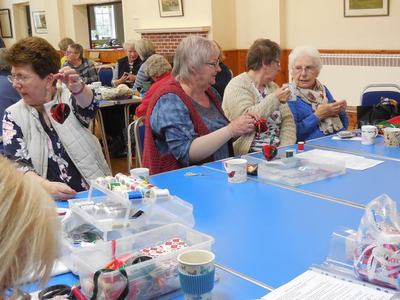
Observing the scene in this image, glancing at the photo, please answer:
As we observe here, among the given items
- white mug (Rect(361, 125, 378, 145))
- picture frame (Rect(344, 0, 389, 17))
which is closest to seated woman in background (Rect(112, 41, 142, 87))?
picture frame (Rect(344, 0, 389, 17))

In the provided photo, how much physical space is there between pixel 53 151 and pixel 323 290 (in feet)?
5.07

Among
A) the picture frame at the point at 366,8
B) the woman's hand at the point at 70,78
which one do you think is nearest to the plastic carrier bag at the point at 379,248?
the woman's hand at the point at 70,78

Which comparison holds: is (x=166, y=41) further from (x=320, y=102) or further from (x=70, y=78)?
(x=70, y=78)

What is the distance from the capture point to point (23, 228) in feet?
2.50

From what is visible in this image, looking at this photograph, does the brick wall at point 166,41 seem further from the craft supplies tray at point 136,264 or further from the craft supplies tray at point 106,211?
the craft supplies tray at point 136,264

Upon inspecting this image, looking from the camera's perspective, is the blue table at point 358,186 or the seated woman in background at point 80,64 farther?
the seated woman in background at point 80,64

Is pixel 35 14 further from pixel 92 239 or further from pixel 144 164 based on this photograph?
pixel 92 239

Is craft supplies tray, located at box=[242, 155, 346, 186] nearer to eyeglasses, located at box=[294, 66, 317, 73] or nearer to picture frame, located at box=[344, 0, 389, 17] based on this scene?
eyeglasses, located at box=[294, 66, 317, 73]

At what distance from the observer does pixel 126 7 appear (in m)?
9.90

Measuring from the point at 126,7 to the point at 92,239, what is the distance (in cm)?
890

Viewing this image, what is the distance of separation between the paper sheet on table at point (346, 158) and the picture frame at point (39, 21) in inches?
428

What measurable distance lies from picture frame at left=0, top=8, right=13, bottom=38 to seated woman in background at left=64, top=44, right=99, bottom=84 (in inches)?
305

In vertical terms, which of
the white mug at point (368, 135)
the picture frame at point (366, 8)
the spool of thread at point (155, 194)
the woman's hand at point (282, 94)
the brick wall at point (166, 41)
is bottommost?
the white mug at point (368, 135)

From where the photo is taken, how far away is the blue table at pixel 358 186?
2002 mm
